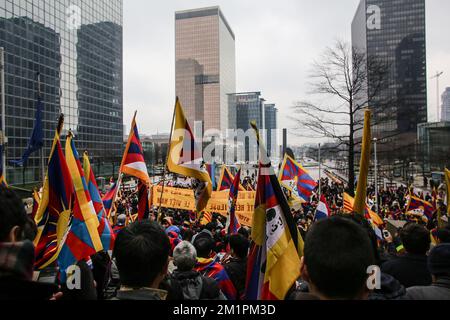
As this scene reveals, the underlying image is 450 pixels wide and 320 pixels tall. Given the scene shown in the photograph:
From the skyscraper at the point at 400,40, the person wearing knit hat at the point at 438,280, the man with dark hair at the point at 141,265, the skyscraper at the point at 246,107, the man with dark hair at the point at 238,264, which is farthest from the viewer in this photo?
the skyscraper at the point at 246,107

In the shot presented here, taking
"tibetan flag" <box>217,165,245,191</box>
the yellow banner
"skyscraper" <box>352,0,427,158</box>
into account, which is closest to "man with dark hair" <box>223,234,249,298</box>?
the yellow banner

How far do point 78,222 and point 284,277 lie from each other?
2412 mm

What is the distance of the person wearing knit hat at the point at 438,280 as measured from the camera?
7.89ft

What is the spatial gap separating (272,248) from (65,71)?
185 feet

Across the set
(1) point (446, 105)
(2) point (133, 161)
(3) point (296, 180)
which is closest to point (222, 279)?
(2) point (133, 161)

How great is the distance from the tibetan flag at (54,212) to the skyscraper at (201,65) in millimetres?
116500

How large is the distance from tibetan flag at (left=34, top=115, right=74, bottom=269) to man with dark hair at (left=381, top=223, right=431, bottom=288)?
11.9 ft

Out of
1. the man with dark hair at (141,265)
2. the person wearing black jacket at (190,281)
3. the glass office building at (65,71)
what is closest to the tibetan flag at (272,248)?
the person wearing black jacket at (190,281)

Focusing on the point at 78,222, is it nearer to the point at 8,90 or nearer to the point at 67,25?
the point at 8,90

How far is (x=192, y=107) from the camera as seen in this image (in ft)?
400

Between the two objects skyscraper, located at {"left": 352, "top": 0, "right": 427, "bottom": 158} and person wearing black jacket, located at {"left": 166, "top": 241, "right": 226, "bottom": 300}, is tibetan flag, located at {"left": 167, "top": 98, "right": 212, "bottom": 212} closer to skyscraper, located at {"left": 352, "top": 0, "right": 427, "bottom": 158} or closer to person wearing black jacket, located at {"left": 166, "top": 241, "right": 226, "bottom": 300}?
person wearing black jacket, located at {"left": 166, "top": 241, "right": 226, "bottom": 300}

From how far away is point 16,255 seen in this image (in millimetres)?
1692

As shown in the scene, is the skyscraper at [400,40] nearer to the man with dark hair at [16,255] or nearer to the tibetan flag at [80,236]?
the tibetan flag at [80,236]
